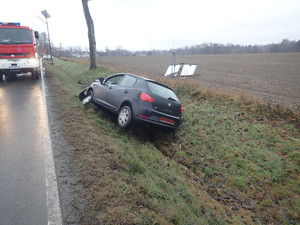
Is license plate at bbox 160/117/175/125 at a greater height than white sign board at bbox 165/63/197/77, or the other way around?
white sign board at bbox 165/63/197/77

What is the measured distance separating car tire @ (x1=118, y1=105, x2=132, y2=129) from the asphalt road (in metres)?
1.99

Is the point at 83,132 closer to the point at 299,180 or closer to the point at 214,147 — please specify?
the point at 214,147

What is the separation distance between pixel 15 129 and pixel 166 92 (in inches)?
163

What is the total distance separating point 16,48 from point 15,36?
0.67 metres

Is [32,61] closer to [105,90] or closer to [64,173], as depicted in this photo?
[105,90]

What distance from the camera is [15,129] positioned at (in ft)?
16.9

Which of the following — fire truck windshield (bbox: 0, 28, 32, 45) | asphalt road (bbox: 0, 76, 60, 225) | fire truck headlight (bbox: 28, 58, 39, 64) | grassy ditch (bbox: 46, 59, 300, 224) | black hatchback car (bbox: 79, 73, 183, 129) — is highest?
fire truck windshield (bbox: 0, 28, 32, 45)

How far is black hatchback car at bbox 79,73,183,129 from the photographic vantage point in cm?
568

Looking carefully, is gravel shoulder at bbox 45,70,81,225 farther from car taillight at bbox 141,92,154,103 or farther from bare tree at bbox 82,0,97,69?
bare tree at bbox 82,0,97,69

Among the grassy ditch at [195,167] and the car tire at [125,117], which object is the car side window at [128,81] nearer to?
the car tire at [125,117]

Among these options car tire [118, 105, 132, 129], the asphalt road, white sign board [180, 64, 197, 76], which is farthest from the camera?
white sign board [180, 64, 197, 76]

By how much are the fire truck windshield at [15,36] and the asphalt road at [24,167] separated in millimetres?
6775

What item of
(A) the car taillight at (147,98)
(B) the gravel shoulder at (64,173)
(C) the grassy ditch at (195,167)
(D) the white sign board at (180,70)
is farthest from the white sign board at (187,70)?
(B) the gravel shoulder at (64,173)

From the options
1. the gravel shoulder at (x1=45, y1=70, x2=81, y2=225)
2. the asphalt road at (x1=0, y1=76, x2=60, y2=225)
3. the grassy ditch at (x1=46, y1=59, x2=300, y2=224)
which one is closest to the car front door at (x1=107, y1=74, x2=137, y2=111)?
the grassy ditch at (x1=46, y1=59, x2=300, y2=224)
